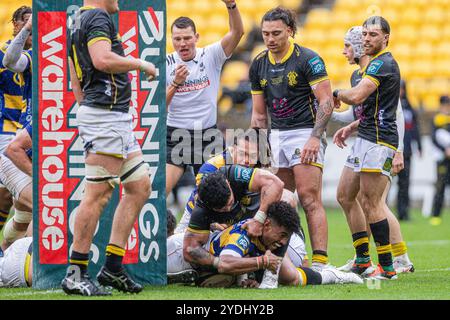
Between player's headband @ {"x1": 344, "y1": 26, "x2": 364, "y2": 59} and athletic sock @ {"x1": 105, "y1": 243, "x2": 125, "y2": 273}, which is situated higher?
player's headband @ {"x1": 344, "y1": 26, "x2": 364, "y2": 59}

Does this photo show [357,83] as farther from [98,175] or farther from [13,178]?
[13,178]

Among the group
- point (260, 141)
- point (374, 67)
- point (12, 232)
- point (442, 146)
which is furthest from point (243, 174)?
point (442, 146)

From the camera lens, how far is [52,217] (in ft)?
22.9

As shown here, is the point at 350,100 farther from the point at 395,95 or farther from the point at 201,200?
the point at 201,200

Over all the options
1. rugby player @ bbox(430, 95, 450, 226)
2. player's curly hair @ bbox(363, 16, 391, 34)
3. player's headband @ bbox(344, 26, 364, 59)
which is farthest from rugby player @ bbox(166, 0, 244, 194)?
rugby player @ bbox(430, 95, 450, 226)

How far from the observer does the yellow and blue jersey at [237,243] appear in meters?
6.85

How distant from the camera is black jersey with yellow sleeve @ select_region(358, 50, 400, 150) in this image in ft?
25.1

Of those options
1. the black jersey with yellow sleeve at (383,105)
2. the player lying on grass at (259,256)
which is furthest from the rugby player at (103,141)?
the black jersey with yellow sleeve at (383,105)

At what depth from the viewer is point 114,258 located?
6.39 meters

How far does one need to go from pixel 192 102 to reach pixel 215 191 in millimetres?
2593

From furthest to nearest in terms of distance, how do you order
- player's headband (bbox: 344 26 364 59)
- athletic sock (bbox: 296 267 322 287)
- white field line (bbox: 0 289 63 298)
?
1. player's headband (bbox: 344 26 364 59)
2. athletic sock (bbox: 296 267 322 287)
3. white field line (bbox: 0 289 63 298)

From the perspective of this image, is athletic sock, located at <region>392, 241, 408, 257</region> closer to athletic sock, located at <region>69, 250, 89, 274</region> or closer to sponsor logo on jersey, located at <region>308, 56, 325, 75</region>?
sponsor logo on jersey, located at <region>308, 56, 325, 75</region>

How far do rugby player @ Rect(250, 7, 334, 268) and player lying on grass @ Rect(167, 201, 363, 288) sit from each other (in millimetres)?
552
